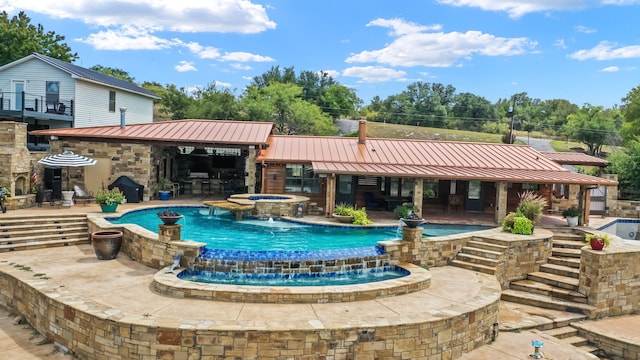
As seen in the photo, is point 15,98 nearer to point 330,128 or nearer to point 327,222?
point 327,222

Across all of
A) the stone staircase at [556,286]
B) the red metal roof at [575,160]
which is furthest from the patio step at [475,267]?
the red metal roof at [575,160]

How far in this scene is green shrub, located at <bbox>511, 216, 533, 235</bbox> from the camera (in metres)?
13.5

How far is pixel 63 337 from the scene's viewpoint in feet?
26.2

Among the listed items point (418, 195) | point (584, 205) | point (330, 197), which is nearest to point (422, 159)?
point (418, 195)

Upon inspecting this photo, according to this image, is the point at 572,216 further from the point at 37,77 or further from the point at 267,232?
the point at 37,77

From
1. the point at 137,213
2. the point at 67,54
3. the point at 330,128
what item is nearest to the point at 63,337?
the point at 137,213

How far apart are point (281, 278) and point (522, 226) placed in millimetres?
8090

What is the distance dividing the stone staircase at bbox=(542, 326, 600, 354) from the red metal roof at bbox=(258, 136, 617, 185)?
7.03 metres

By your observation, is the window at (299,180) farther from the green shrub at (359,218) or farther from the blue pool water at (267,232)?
the green shrub at (359,218)

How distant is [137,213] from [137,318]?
9.68 metres

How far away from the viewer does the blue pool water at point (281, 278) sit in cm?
969

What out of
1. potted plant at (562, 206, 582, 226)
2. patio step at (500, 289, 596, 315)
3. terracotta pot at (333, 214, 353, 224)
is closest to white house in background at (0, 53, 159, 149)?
terracotta pot at (333, 214, 353, 224)

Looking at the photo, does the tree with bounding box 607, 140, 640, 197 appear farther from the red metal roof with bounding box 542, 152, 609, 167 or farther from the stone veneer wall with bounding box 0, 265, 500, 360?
the stone veneer wall with bounding box 0, 265, 500, 360

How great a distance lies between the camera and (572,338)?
34.0 ft
